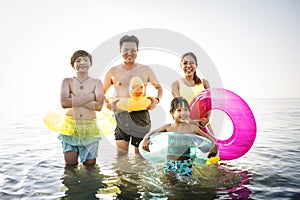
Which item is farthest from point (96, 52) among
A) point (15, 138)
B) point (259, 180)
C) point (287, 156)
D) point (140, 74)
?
point (15, 138)

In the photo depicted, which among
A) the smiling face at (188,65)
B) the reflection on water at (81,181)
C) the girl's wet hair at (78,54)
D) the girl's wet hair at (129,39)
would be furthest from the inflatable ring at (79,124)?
the smiling face at (188,65)

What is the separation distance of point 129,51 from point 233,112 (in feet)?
5.93

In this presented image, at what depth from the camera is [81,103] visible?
421 cm

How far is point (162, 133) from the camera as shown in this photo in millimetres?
4027

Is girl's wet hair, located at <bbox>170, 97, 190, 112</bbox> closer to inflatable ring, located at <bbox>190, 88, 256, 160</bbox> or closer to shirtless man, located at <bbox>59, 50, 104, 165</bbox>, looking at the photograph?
inflatable ring, located at <bbox>190, 88, 256, 160</bbox>

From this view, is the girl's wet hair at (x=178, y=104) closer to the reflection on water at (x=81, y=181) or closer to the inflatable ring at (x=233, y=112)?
the inflatable ring at (x=233, y=112)

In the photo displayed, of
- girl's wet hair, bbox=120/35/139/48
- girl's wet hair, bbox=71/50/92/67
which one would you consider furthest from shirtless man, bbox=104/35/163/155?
girl's wet hair, bbox=71/50/92/67

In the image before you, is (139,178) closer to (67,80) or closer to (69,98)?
(69,98)

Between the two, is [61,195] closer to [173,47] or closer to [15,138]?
[173,47]

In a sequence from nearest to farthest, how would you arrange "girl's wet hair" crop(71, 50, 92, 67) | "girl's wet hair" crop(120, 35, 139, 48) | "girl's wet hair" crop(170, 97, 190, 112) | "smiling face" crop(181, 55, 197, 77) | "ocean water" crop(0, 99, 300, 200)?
Answer: "ocean water" crop(0, 99, 300, 200) → "girl's wet hair" crop(170, 97, 190, 112) → "girl's wet hair" crop(71, 50, 92, 67) → "girl's wet hair" crop(120, 35, 139, 48) → "smiling face" crop(181, 55, 197, 77)

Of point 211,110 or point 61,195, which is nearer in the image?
point 61,195

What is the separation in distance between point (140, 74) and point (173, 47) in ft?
2.18

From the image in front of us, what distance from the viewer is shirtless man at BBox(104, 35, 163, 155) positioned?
15.6 ft

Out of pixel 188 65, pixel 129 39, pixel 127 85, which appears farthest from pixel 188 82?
pixel 129 39
